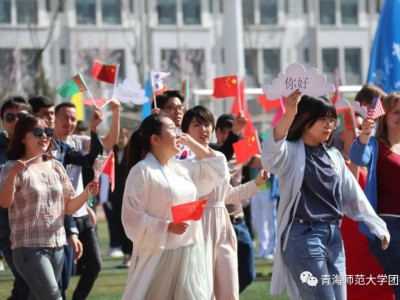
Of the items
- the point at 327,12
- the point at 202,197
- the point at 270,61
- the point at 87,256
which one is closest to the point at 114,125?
the point at 87,256

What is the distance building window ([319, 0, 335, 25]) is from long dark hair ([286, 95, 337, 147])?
4496 cm

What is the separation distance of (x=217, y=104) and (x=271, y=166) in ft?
134

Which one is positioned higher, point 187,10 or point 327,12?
point 187,10

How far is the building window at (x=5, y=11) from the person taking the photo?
156 feet

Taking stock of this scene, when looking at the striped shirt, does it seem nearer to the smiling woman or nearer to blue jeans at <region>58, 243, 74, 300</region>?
blue jeans at <region>58, 243, 74, 300</region>

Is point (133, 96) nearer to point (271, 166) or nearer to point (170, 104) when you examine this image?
point (170, 104)

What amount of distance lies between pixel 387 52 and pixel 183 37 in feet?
126

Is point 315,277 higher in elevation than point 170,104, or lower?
lower

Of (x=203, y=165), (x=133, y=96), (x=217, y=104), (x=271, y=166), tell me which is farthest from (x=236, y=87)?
(x=217, y=104)

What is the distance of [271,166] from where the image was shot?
7508 millimetres

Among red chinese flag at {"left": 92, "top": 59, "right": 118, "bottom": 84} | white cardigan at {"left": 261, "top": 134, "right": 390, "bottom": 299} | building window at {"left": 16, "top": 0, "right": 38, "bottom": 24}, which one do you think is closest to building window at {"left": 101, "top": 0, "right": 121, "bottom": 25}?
building window at {"left": 16, "top": 0, "right": 38, "bottom": 24}

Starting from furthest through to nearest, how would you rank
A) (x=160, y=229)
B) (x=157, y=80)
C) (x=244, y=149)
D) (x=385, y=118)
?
(x=157, y=80)
(x=244, y=149)
(x=385, y=118)
(x=160, y=229)

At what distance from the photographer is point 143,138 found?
777 cm

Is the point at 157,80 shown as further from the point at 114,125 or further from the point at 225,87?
the point at 114,125
